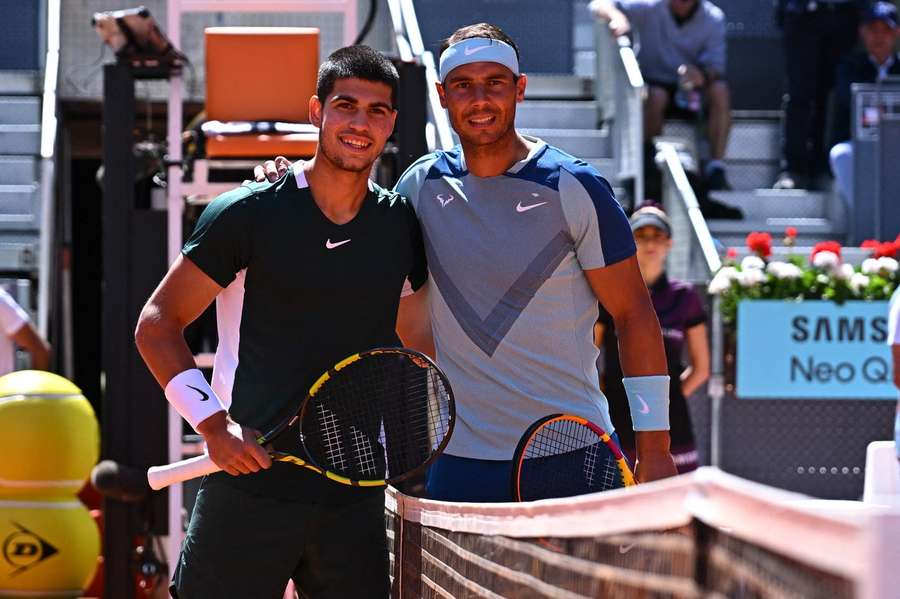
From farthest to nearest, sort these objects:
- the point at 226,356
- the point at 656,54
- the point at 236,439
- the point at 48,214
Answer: the point at 656,54
the point at 48,214
the point at 226,356
the point at 236,439

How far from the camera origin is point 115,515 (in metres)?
6.69

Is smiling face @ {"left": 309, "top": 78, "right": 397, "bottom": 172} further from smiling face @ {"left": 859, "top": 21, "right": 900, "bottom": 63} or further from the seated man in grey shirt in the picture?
smiling face @ {"left": 859, "top": 21, "right": 900, "bottom": 63}

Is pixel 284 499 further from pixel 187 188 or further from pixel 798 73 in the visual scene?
pixel 798 73

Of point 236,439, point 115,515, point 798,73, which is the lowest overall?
point 115,515

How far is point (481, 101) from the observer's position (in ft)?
12.1

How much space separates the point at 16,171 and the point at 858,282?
578cm

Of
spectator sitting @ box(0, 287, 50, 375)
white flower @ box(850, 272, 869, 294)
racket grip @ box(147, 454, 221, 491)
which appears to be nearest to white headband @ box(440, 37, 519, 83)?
racket grip @ box(147, 454, 221, 491)

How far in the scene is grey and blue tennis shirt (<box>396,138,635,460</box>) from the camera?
3.63 m

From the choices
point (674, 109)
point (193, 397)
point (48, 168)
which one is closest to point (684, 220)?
point (674, 109)

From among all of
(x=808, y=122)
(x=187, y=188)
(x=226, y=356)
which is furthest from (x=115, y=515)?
(x=808, y=122)

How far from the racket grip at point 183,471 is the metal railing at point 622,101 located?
7221 millimetres

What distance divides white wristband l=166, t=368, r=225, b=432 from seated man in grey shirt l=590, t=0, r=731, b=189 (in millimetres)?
8297

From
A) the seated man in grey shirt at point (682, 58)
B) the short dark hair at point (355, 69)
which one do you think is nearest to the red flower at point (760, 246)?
the seated man in grey shirt at point (682, 58)

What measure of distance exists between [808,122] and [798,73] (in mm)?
378
